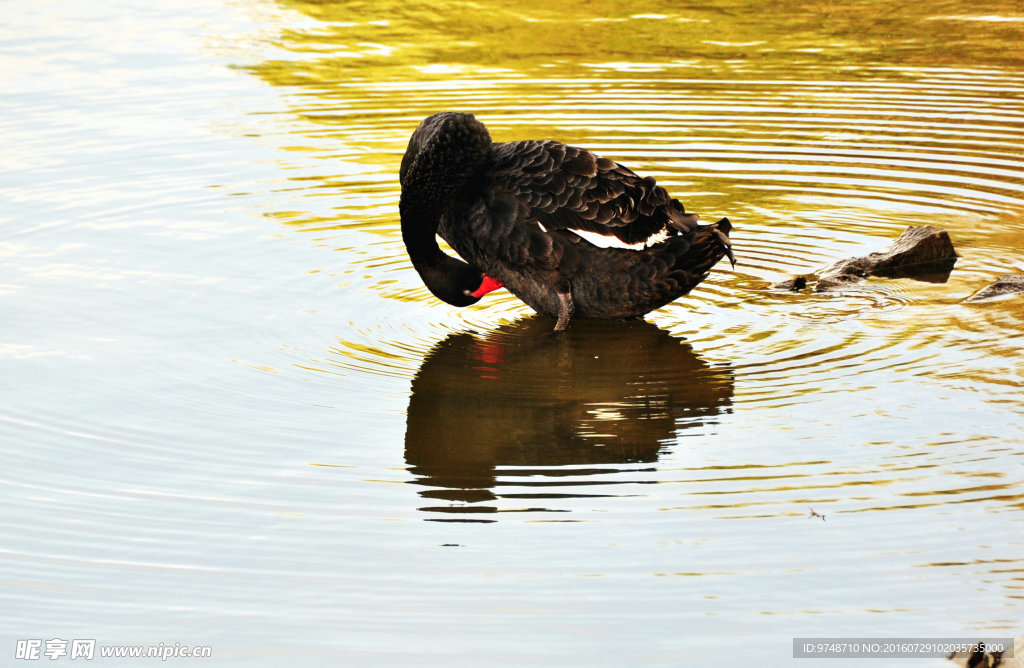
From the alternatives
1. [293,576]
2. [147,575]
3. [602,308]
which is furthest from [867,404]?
[147,575]

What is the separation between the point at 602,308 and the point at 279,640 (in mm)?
3496

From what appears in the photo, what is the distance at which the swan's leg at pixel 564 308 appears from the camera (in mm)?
7215

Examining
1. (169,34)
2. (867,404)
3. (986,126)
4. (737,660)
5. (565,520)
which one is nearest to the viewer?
(737,660)

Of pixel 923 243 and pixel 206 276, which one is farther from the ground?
pixel 923 243

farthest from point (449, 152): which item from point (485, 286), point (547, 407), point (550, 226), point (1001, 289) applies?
point (1001, 289)

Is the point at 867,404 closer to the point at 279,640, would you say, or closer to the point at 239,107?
the point at 279,640

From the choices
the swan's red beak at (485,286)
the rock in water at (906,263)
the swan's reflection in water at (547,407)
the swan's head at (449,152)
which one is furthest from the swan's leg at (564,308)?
the rock in water at (906,263)

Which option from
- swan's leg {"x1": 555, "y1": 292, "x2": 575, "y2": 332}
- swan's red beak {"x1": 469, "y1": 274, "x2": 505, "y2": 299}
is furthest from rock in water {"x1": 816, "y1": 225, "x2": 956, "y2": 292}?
swan's red beak {"x1": 469, "y1": 274, "x2": 505, "y2": 299}

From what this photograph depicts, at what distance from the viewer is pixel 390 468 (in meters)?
5.57

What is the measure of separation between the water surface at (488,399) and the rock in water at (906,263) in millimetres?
167

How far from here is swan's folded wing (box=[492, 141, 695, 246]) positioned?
274 inches

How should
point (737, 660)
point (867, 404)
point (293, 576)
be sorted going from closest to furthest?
1. point (737, 660)
2. point (293, 576)
3. point (867, 404)

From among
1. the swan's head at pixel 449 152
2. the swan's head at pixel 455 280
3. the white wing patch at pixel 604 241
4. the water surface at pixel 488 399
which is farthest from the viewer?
the swan's head at pixel 455 280

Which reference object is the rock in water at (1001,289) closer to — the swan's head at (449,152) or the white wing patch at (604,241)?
the white wing patch at (604,241)
